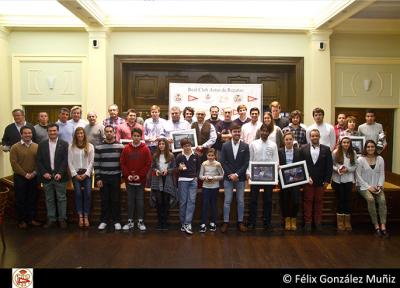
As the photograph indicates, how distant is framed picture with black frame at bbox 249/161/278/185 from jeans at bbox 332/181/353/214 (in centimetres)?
107

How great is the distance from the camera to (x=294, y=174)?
5707 mm

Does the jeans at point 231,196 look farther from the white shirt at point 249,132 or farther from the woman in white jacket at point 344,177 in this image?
the woman in white jacket at point 344,177

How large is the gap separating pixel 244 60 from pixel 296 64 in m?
1.16

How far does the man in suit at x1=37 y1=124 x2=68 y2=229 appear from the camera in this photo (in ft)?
19.1

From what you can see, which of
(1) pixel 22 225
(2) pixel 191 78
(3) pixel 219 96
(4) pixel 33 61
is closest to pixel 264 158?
(3) pixel 219 96

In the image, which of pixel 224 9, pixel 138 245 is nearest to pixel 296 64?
pixel 224 9

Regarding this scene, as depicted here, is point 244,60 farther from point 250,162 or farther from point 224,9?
point 250,162

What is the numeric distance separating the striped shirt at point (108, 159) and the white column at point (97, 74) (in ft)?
9.00

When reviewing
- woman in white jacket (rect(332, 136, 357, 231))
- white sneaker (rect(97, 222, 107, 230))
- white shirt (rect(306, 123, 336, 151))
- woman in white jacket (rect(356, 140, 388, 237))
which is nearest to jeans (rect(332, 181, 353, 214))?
woman in white jacket (rect(332, 136, 357, 231))

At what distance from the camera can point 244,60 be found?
8711 millimetres

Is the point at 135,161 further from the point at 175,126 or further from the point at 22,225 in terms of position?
the point at 22,225

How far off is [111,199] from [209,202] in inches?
57.3

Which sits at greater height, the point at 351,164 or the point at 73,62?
the point at 73,62

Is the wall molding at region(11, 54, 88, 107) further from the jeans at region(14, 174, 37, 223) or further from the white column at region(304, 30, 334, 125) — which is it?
the white column at region(304, 30, 334, 125)
